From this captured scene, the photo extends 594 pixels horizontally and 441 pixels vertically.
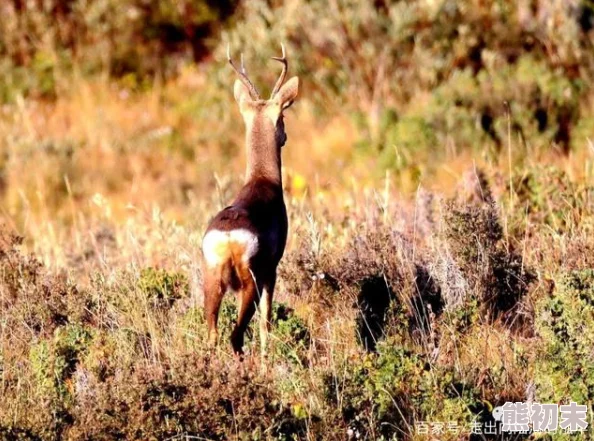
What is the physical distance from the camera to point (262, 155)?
6.70m

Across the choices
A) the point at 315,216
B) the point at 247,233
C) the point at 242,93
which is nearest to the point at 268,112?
the point at 242,93

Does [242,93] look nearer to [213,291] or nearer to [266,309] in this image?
[266,309]

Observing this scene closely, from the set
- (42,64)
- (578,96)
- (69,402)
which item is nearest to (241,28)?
(42,64)

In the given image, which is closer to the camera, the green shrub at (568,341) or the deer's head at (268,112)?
the green shrub at (568,341)

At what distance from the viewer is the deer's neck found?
262 inches

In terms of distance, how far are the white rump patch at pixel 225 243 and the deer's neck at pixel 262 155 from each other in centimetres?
75

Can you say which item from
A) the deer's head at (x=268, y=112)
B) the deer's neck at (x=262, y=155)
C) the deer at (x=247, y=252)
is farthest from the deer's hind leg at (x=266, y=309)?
the deer's head at (x=268, y=112)

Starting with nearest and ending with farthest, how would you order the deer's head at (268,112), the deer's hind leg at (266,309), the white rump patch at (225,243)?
the white rump patch at (225,243) < the deer's hind leg at (266,309) < the deer's head at (268,112)

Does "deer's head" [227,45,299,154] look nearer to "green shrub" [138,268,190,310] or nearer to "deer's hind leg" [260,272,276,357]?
"deer's hind leg" [260,272,276,357]

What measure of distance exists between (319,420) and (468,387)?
69 centimetres

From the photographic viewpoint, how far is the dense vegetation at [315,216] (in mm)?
5785

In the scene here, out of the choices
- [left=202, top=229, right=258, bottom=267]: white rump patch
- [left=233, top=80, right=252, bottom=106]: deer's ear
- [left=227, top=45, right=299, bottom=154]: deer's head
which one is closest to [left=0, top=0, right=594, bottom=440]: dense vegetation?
[left=202, top=229, right=258, bottom=267]: white rump patch

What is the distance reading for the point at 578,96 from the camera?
12305 mm

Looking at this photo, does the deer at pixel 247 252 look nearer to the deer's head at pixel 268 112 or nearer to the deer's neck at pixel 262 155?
the deer's neck at pixel 262 155
